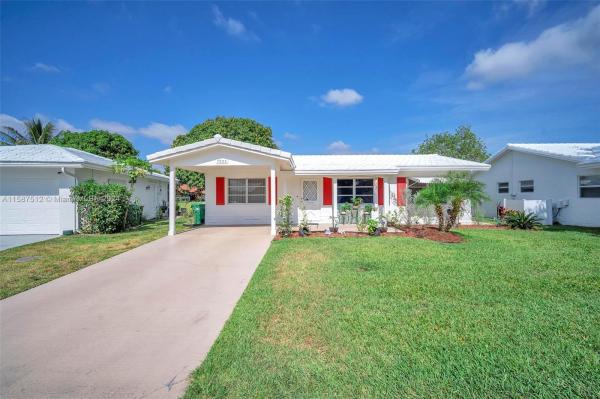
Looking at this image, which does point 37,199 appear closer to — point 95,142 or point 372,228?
point 372,228

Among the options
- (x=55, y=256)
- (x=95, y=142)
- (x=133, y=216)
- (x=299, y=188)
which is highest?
(x=95, y=142)

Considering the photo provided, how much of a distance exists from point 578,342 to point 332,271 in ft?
12.3

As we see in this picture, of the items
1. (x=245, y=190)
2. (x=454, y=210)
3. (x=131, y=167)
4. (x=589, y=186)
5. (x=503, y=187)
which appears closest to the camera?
(x=454, y=210)

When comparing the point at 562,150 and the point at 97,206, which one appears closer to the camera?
the point at 97,206

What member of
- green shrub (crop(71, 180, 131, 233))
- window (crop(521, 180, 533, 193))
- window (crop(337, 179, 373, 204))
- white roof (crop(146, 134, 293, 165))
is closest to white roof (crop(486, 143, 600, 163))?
window (crop(521, 180, 533, 193))

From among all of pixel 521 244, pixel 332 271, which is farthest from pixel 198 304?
pixel 521 244

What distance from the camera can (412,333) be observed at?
3.32 m

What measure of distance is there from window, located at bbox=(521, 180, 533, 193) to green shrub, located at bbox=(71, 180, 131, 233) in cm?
2129

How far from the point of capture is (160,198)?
830 inches

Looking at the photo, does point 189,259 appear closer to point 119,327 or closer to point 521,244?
point 119,327

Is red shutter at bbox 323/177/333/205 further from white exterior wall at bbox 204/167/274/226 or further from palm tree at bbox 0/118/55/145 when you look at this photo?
palm tree at bbox 0/118/55/145

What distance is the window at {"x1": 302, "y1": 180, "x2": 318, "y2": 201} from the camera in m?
14.9

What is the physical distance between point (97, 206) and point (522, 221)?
18640mm

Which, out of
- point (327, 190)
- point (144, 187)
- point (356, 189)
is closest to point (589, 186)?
point (356, 189)
